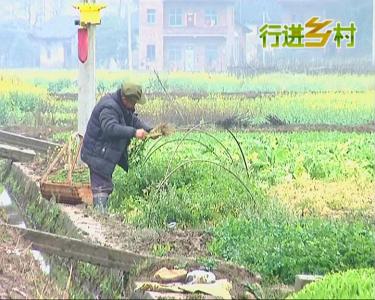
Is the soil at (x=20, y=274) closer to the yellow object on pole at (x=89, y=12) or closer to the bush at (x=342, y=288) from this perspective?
the bush at (x=342, y=288)

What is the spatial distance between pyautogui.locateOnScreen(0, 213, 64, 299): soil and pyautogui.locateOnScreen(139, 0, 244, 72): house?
5046 millimetres

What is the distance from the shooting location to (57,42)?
16000 mm

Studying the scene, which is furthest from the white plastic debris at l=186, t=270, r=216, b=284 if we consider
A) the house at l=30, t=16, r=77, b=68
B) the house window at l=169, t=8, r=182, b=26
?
the house at l=30, t=16, r=77, b=68

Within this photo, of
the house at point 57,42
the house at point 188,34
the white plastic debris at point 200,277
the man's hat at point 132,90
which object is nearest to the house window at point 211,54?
the house at point 188,34

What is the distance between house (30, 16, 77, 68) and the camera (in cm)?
1541

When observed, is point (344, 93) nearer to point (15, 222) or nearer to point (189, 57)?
point (189, 57)

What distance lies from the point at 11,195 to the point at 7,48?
15.4 ft

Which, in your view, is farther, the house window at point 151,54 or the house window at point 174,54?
the house window at point 151,54

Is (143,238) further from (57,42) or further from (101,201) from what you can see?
(57,42)

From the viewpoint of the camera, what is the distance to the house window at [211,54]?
13148 millimetres

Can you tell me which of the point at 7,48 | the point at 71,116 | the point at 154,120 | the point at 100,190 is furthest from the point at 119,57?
the point at 100,190

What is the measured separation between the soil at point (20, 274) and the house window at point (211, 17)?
5.04 m

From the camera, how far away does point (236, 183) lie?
9.33 meters

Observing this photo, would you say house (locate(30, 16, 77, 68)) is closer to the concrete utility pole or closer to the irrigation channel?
the concrete utility pole
